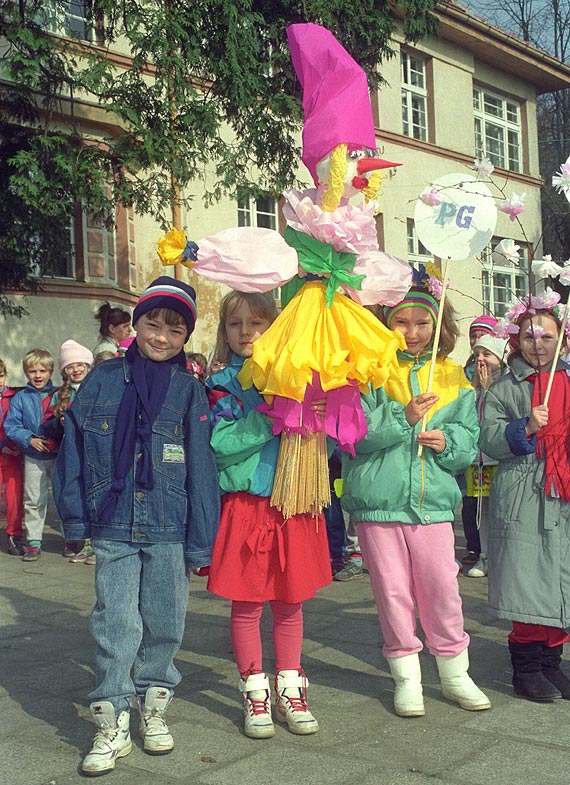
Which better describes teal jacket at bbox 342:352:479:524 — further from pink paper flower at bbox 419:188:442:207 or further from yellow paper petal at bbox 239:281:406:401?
pink paper flower at bbox 419:188:442:207

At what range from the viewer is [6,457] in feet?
27.0

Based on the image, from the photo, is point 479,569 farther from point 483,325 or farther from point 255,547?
point 255,547

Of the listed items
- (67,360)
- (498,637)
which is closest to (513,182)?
(67,360)

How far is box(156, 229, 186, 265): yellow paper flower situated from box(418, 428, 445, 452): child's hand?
1.18m

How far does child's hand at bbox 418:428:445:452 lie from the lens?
13.0 feet

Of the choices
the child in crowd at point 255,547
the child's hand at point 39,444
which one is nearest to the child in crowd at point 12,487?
the child's hand at point 39,444

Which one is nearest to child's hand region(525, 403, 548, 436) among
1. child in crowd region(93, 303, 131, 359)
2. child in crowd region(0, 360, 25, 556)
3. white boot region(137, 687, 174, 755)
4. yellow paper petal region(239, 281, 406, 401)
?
yellow paper petal region(239, 281, 406, 401)

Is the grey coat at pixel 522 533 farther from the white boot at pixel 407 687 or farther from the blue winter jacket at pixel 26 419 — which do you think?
the blue winter jacket at pixel 26 419

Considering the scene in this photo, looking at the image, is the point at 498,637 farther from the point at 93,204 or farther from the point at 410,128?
the point at 410,128

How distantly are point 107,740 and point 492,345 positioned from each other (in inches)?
183

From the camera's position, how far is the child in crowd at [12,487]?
811 cm

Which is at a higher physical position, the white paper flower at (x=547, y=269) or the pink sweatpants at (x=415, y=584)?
the white paper flower at (x=547, y=269)

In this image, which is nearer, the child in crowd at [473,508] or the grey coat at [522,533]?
the grey coat at [522,533]

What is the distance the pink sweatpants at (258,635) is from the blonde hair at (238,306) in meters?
0.99
